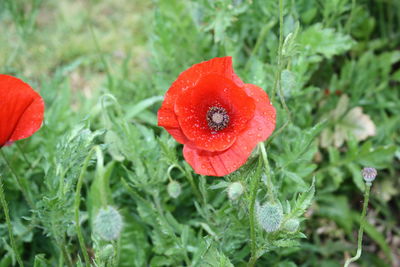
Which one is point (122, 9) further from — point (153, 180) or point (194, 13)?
point (153, 180)

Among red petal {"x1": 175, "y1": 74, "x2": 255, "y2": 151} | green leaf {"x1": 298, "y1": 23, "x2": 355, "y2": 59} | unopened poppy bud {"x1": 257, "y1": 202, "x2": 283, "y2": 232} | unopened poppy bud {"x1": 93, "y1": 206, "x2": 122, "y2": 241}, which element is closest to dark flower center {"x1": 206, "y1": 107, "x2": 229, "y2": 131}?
red petal {"x1": 175, "y1": 74, "x2": 255, "y2": 151}

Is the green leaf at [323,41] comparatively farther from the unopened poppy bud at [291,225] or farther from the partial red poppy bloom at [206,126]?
the unopened poppy bud at [291,225]

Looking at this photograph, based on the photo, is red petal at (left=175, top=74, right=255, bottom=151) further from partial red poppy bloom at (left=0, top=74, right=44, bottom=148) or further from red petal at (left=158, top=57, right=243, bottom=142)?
partial red poppy bloom at (left=0, top=74, right=44, bottom=148)

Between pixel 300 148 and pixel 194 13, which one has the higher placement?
pixel 194 13

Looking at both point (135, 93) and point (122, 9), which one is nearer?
point (135, 93)

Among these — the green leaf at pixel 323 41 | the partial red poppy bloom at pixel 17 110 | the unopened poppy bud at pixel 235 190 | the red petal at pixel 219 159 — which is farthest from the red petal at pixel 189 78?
the green leaf at pixel 323 41

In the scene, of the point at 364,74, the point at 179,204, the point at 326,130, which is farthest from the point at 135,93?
the point at 364,74

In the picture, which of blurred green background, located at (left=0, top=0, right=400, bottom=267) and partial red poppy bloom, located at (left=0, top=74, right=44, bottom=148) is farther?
blurred green background, located at (left=0, top=0, right=400, bottom=267)
